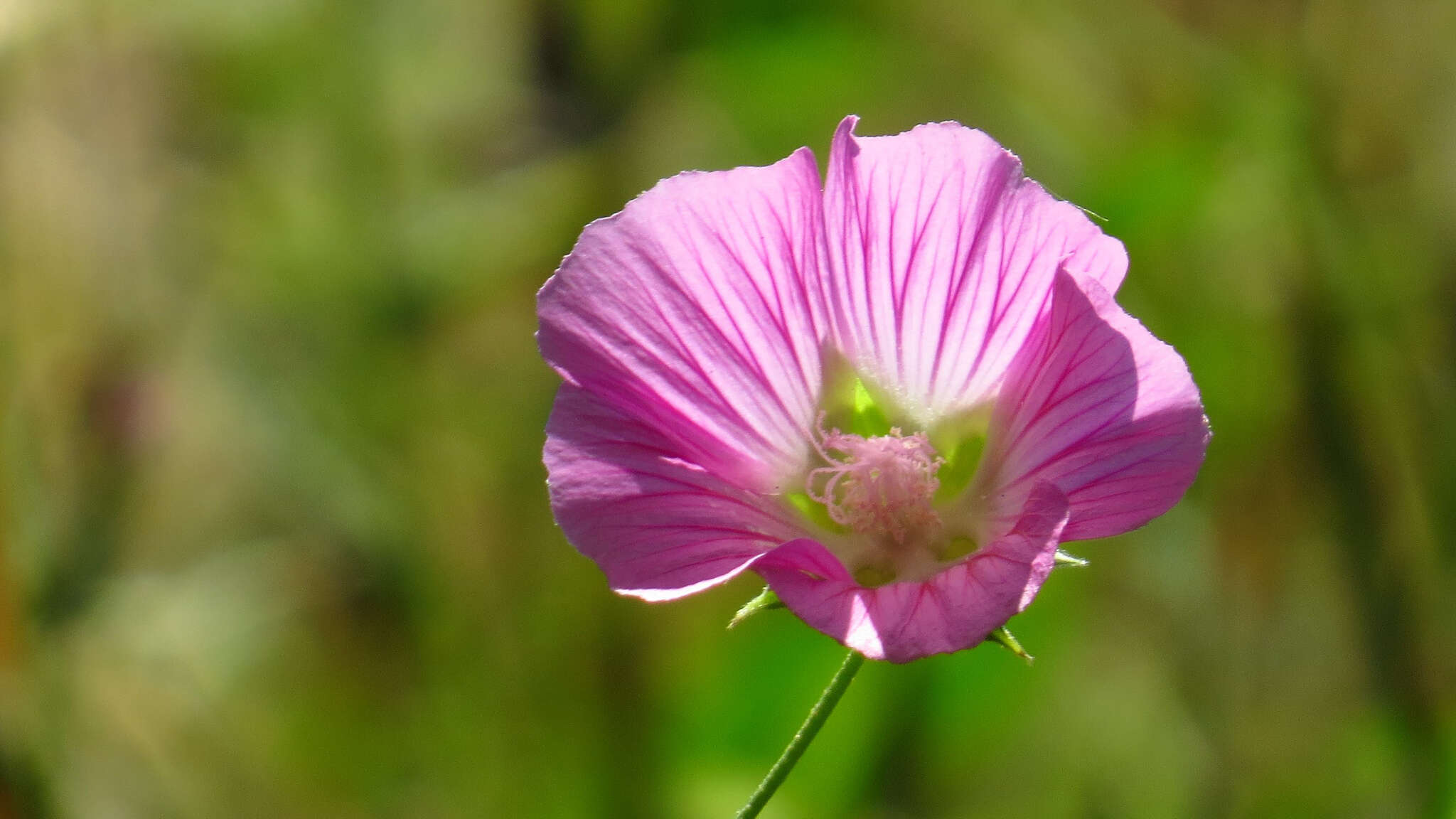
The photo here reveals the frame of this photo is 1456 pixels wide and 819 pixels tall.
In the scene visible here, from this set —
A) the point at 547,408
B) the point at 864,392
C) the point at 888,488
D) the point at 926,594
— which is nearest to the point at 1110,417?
the point at 926,594

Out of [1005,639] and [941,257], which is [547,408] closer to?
[941,257]

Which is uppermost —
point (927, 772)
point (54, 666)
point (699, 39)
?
point (699, 39)

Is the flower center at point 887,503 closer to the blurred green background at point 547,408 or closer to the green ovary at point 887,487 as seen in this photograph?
the green ovary at point 887,487

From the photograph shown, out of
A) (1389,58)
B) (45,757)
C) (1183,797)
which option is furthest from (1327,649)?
(45,757)

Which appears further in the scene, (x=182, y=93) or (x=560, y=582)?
(x=182, y=93)

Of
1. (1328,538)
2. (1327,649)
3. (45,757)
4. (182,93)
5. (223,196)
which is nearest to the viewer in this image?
(45,757)

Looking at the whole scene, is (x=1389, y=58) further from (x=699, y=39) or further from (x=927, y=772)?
(x=927, y=772)

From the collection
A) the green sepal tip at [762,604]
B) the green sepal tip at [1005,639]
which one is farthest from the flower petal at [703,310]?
the green sepal tip at [1005,639]
